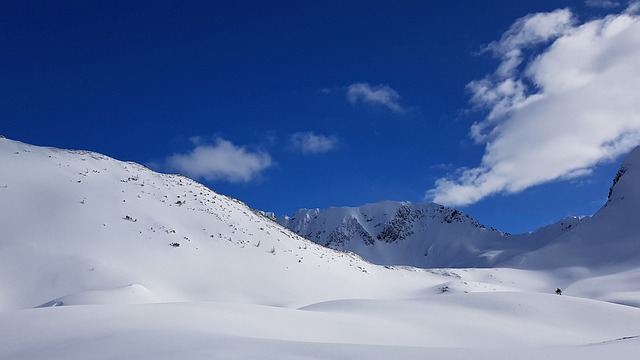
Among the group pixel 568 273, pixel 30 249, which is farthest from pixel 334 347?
pixel 568 273

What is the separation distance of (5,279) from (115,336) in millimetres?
15745

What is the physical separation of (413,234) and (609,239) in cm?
8804

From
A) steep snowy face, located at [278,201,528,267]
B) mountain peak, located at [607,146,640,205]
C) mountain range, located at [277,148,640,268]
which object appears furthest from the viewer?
steep snowy face, located at [278,201,528,267]

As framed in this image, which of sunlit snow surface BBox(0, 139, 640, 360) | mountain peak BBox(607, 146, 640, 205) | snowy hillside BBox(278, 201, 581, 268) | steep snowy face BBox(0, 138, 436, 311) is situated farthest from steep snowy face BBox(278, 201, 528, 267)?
sunlit snow surface BBox(0, 139, 640, 360)

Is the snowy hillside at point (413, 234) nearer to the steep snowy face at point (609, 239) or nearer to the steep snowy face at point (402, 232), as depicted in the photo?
the steep snowy face at point (402, 232)

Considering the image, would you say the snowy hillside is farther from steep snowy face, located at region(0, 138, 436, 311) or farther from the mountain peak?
steep snowy face, located at region(0, 138, 436, 311)

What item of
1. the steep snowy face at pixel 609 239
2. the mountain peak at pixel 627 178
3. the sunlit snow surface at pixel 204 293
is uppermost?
the mountain peak at pixel 627 178

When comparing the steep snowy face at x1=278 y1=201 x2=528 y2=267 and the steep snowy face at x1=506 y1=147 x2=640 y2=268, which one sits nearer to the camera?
the steep snowy face at x1=506 y1=147 x2=640 y2=268

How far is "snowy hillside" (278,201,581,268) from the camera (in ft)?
351

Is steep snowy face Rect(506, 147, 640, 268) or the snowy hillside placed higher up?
the snowy hillside

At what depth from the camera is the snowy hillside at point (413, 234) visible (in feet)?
351

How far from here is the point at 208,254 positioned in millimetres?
29609

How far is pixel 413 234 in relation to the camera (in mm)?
157250

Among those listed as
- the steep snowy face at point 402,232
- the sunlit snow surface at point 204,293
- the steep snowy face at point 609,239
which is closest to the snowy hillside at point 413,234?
the steep snowy face at point 402,232
